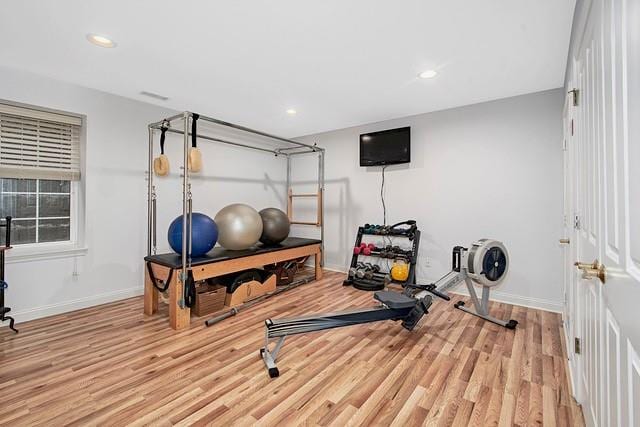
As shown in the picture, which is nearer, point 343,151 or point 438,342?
point 438,342

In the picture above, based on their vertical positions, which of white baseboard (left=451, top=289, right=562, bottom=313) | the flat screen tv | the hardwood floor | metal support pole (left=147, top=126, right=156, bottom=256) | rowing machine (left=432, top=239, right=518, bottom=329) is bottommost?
the hardwood floor

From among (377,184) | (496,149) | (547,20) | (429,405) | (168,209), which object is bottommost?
(429,405)

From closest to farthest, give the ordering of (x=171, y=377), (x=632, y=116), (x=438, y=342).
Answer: (x=632, y=116) → (x=171, y=377) → (x=438, y=342)

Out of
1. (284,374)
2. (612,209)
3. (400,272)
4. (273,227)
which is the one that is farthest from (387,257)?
(612,209)

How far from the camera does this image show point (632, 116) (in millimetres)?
788

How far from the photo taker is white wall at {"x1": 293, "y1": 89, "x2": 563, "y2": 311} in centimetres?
333

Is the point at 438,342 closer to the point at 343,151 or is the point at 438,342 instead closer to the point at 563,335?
the point at 563,335

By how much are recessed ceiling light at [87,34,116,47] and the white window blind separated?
1312mm

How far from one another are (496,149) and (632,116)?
3.21 metres

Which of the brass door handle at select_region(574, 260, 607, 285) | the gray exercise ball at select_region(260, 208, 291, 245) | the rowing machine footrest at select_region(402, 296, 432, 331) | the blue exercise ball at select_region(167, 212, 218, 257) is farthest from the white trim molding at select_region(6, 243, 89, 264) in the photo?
the brass door handle at select_region(574, 260, 607, 285)

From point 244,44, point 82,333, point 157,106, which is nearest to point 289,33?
point 244,44

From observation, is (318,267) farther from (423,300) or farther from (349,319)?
(349,319)

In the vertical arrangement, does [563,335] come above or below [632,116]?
below

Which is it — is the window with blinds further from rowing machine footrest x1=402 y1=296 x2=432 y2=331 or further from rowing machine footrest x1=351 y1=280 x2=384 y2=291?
rowing machine footrest x1=402 y1=296 x2=432 y2=331
